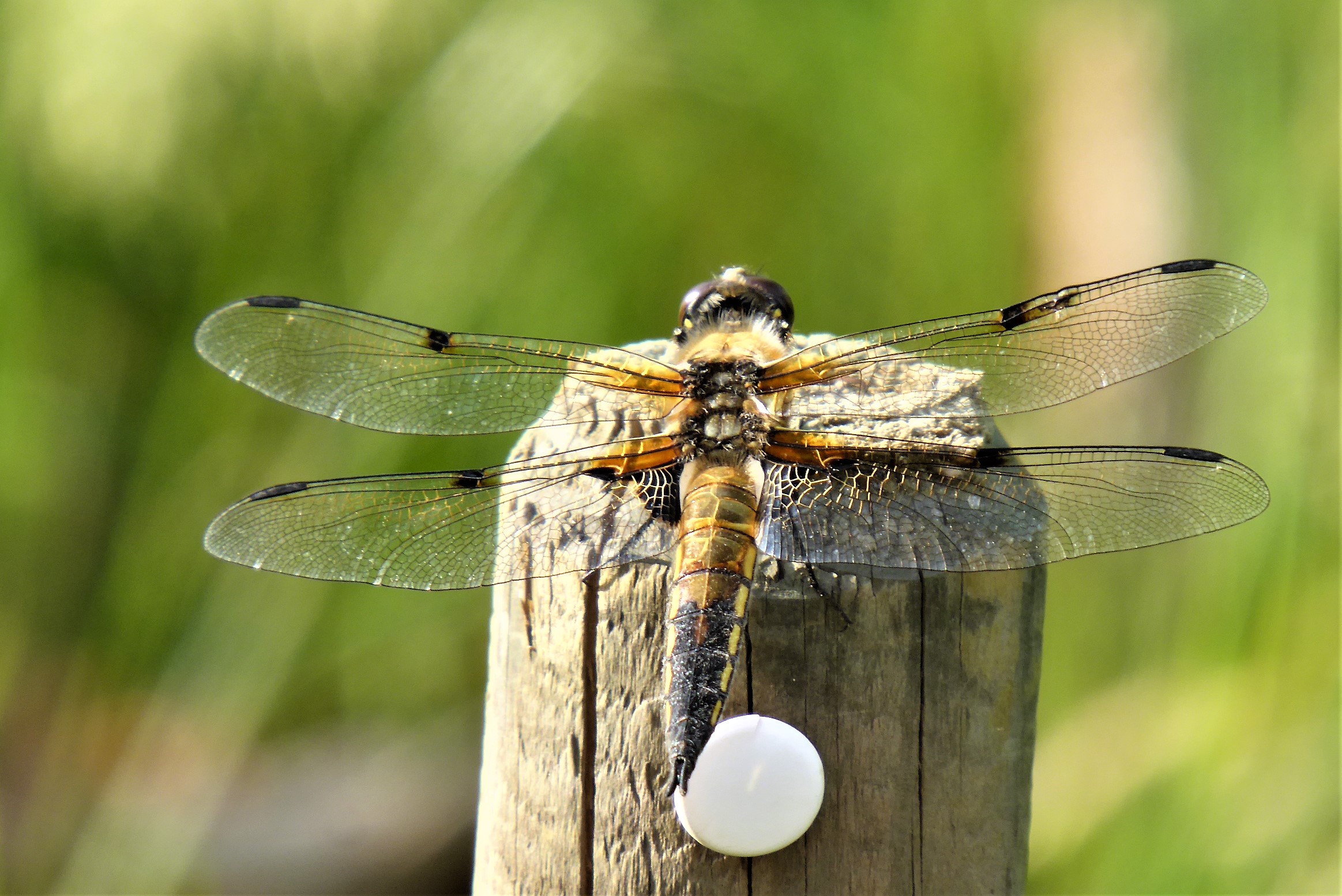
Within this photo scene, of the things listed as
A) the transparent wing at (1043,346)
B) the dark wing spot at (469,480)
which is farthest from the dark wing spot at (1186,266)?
the dark wing spot at (469,480)

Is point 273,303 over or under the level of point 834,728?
over

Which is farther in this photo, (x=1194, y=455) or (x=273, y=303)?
(x=273, y=303)

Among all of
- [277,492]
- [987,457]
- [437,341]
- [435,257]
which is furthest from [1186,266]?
[435,257]

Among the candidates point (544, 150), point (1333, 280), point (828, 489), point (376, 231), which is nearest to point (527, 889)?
point (828, 489)

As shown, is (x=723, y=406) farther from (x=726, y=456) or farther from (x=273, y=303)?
(x=273, y=303)

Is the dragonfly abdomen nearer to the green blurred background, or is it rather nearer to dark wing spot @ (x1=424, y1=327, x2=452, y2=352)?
dark wing spot @ (x1=424, y1=327, x2=452, y2=352)

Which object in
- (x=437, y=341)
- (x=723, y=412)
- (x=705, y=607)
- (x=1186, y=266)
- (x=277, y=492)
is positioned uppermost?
(x=1186, y=266)

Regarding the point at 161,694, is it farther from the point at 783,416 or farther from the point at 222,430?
the point at 783,416
